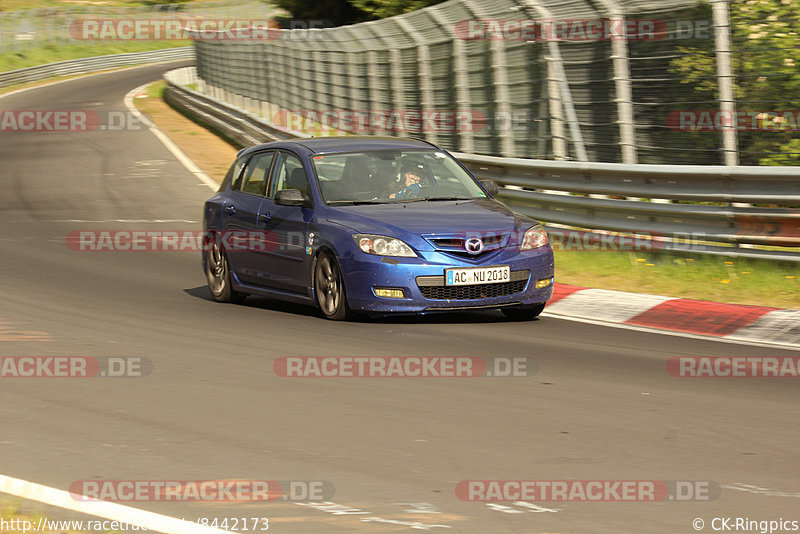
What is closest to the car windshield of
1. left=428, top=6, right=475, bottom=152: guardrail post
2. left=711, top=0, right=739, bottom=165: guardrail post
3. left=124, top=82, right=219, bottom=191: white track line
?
left=711, top=0, right=739, bottom=165: guardrail post

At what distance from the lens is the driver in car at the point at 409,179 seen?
11.3 m

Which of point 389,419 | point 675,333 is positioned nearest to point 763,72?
point 675,333

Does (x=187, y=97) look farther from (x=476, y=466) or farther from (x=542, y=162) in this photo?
(x=476, y=466)

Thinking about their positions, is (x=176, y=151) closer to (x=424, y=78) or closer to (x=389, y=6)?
(x=389, y=6)

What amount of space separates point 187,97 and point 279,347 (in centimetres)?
2874

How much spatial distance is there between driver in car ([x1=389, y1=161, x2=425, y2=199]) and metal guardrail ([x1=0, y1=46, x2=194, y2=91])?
47007 millimetres

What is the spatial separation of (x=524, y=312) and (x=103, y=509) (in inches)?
245

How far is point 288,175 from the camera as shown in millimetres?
11766

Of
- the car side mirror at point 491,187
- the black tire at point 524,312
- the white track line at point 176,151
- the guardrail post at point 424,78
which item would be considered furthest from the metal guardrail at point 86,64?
the black tire at point 524,312

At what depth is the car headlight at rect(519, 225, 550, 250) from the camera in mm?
10656

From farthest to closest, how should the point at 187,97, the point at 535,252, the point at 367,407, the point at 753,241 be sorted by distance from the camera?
1. the point at 187,97
2. the point at 753,241
3. the point at 535,252
4. the point at 367,407

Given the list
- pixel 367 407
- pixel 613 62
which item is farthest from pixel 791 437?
pixel 613 62

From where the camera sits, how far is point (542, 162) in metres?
14.9

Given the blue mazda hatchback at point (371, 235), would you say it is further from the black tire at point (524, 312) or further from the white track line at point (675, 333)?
the white track line at point (675, 333)
